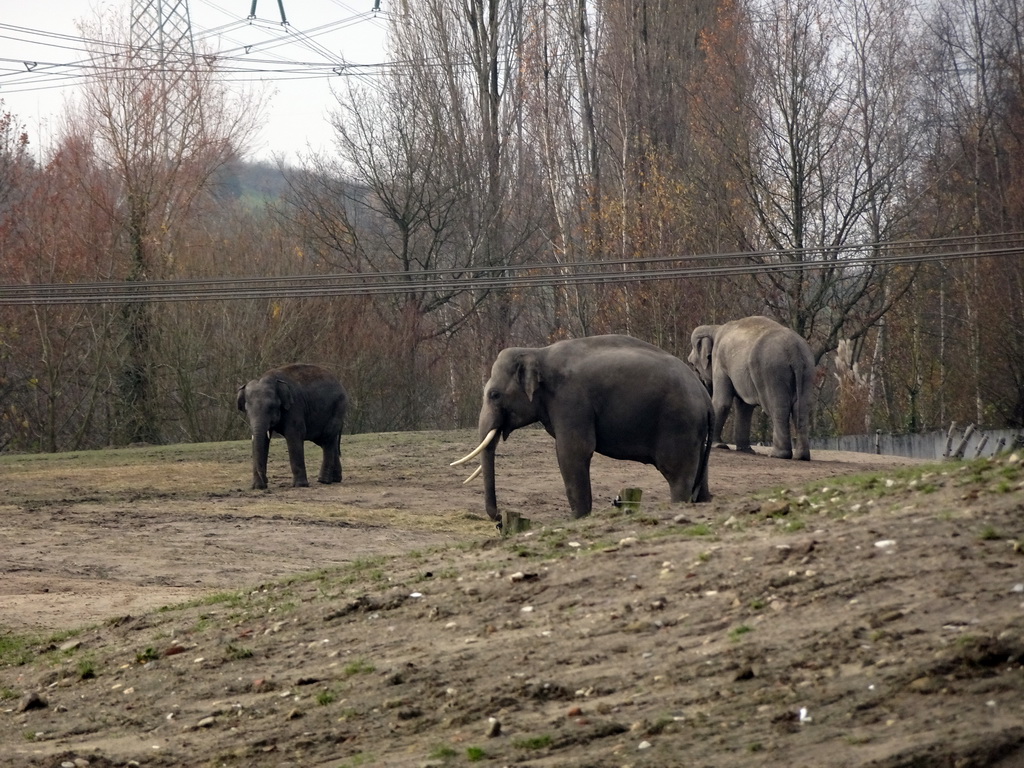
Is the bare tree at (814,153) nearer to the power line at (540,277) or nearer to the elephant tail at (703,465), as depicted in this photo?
the power line at (540,277)

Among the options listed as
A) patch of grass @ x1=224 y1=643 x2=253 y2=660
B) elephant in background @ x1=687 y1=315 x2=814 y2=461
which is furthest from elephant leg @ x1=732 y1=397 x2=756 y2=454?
patch of grass @ x1=224 y1=643 x2=253 y2=660

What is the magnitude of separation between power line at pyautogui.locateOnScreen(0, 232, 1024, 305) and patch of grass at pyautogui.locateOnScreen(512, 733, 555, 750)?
56.7 ft

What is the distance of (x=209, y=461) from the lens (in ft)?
81.4

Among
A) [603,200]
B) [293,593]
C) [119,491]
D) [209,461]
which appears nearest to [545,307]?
[603,200]

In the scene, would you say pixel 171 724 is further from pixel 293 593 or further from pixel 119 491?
pixel 119 491

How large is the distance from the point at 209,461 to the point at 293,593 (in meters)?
15.3

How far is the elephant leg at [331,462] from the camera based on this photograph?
2188 centimetres

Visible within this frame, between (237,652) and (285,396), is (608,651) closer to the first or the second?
(237,652)

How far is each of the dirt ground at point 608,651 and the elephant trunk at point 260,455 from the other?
856cm

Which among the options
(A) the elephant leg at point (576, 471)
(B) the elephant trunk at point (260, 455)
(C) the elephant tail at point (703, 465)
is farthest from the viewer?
(B) the elephant trunk at point (260, 455)

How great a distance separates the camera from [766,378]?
23.7 m

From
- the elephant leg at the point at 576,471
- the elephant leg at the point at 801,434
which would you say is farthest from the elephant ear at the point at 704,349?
the elephant leg at the point at 576,471

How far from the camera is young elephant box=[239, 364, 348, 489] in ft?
68.6

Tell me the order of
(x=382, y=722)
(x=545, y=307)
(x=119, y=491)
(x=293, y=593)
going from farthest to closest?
(x=545, y=307) → (x=119, y=491) → (x=293, y=593) → (x=382, y=722)
